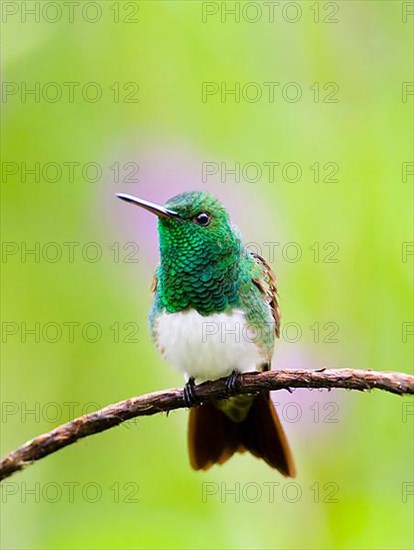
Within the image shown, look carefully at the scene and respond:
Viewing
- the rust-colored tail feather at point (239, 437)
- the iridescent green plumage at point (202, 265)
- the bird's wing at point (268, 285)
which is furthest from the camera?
the rust-colored tail feather at point (239, 437)

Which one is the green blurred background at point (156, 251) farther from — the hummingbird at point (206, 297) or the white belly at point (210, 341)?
the white belly at point (210, 341)

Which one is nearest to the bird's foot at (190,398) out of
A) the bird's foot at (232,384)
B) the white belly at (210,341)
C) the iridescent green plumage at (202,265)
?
the bird's foot at (232,384)

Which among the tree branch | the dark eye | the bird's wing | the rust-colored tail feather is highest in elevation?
the dark eye

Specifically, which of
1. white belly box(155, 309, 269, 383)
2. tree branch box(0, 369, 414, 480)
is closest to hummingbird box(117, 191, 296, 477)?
white belly box(155, 309, 269, 383)

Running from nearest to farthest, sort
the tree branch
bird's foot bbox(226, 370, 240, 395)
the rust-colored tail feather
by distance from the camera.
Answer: the tree branch → bird's foot bbox(226, 370, 240, 395) → the rust-colored tail feather

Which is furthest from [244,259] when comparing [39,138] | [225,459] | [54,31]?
[54,31]

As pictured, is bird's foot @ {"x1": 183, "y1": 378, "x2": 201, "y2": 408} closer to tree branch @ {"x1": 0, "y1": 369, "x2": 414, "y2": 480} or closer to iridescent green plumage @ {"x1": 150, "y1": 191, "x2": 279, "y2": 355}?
tree branch @ {"x1": 0, "y1": 369, "x2": 414, "y2": 480}
